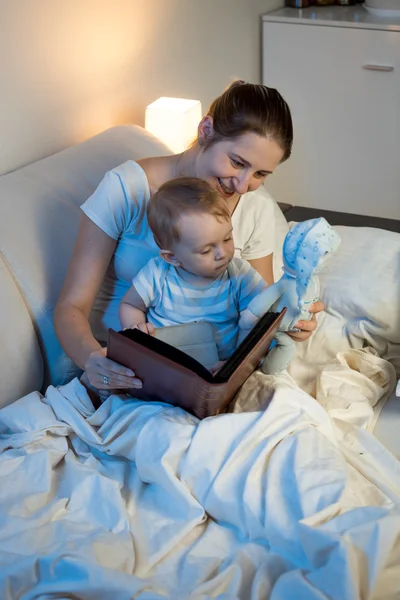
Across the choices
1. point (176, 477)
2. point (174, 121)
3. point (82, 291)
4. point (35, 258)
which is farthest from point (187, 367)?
point (174, 121)

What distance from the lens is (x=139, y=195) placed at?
1.68 meters

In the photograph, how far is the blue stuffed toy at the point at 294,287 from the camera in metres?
1.37

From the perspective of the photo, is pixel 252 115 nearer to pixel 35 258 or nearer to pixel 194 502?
pixel 35 258

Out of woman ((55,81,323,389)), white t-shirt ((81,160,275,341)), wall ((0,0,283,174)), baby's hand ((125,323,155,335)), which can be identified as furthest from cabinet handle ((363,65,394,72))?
baby's hand ((125,323,155,335))

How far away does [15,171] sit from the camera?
1874mm

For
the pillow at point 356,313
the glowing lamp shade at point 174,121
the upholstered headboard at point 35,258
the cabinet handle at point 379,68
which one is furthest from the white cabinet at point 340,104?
the upholstered headboard at point 35,258

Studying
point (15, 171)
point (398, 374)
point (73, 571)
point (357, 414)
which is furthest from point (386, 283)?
point (73, 571)

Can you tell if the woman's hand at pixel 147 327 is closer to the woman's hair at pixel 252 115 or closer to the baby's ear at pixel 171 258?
the baby's ear at pixel 171 258

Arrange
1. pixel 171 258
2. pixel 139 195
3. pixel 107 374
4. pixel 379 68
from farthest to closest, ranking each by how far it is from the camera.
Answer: pixel 379 68
pixel 139 195
pixel 171 258
pixel 107 374

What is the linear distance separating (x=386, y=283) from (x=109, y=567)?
1.02 meters

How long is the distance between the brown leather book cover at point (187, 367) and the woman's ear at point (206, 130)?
17.2 inches

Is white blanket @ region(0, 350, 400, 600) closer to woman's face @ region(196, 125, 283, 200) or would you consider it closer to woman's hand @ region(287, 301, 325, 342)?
woman's hand @ region(287, 301, 325, 342)

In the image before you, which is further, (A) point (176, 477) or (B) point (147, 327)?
(B) point (147, 327)

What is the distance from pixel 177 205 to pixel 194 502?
0.55 metres
